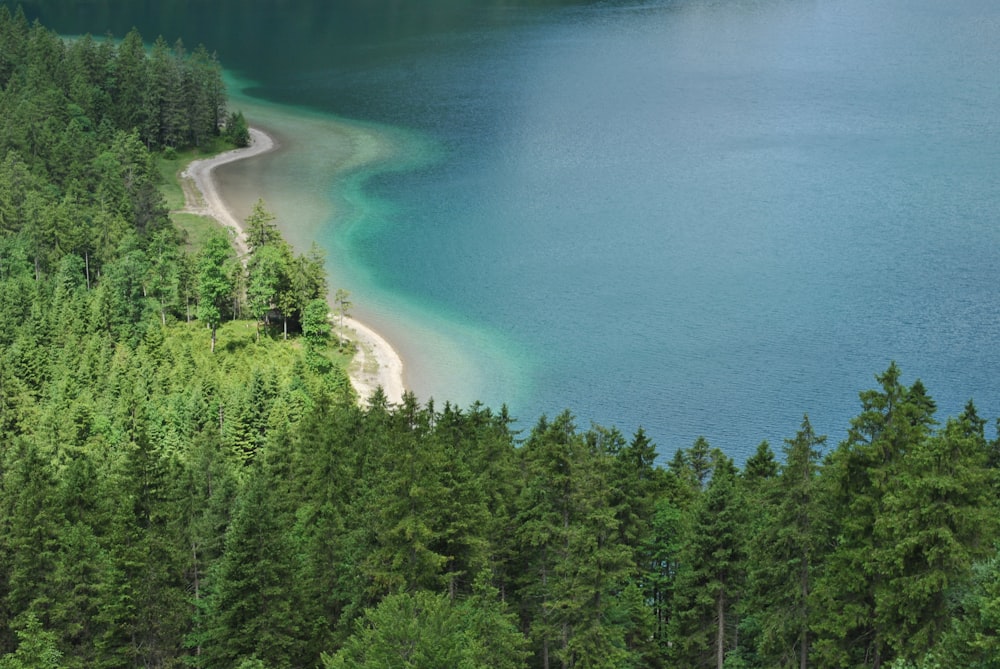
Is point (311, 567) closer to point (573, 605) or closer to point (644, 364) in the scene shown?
point (573, 605)

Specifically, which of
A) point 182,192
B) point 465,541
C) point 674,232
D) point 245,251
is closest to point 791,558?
point 465,541

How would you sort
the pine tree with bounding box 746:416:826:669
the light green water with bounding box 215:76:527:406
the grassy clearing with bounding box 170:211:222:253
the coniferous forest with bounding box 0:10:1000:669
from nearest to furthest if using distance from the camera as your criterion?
the coniferous forest with bounding box 0:10:1000:669, the pine tree with bounding box 746:416:826:669, the light green water with bounding box 215:76:527:406, the grassy clearing with bounding box 170:211:222:253

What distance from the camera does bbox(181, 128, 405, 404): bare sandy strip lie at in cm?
10175

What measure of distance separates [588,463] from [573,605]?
21.9 feet

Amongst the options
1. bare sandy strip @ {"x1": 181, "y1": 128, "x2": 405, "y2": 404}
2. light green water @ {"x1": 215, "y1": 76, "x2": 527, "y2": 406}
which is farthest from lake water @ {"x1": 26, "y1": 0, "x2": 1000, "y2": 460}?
bare sandy strip @ {"x1": 181, "y1": 128, "x2": 405, "y2": 404}

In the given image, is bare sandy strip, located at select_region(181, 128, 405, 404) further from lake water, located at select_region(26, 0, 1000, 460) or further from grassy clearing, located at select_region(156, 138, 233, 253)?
lake water, located at select_region(26, 0, 1000, 460)

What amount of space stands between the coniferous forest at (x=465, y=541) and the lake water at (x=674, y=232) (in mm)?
23699

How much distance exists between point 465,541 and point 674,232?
87400 millimetres

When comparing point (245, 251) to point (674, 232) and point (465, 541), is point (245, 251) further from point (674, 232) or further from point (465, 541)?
point (465, 541)

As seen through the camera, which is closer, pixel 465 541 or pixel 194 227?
pixel 465 541

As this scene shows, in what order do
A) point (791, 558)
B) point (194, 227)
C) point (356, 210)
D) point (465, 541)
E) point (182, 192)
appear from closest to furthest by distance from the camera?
point (791, 558) < point (465, 541) < point (194, 227) < point (356, 210) < point (182, 192)

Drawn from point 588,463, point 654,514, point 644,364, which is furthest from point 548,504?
point 644,364

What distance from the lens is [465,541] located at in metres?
51.2

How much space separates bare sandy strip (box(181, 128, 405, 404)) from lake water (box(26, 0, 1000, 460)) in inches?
86.5
